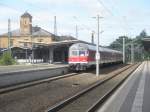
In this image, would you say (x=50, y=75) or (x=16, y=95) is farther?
(x=50, y=75)

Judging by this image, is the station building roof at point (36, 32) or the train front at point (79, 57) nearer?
the train front at point (79, 57)

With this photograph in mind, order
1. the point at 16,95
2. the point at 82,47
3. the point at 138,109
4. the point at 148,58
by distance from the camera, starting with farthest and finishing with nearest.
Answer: the point at 148,58, the point at 82,47, the point at 16,95, the point at 138,109

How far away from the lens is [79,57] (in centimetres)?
4341

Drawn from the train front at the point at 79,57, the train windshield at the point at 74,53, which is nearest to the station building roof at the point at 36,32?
the train windshield at the point at 74,53

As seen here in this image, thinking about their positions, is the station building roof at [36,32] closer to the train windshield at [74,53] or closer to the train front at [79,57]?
the train windshield at [74,53]

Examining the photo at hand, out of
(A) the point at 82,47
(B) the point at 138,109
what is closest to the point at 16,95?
(B) the point at 138,109

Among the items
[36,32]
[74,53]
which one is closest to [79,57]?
[74,53]

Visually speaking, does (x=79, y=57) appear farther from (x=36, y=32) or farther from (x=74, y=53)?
(x=36, y=32)

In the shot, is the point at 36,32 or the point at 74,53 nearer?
the point at 74,53

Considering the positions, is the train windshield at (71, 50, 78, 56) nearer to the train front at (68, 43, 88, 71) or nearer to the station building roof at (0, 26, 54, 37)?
the train front at (68, 43, 88, 71)

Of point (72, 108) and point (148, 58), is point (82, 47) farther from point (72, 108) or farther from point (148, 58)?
point (148, 58)

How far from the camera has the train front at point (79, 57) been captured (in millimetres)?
43000

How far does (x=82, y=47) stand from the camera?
143 ft

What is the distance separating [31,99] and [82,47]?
25446 mm
